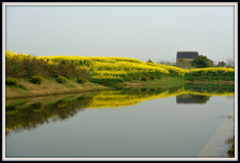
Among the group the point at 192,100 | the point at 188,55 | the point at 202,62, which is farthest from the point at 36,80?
the point at 188,55

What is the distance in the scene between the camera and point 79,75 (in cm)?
2745

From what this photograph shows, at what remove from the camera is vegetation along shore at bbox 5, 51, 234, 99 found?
58.6 feet

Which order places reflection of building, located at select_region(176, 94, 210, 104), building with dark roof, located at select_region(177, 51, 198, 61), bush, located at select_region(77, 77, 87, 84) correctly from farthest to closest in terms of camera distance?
1. building with dark roof, located at select_region(177, 51, 198, 61)
2. bush, located at select_region(77, 77, 87, 84)
3. reflection of building, located at select_region(176, 94, 210, 104)

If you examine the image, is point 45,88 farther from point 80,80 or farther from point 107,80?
point 107,80

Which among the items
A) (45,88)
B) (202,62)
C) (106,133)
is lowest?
(106,133)

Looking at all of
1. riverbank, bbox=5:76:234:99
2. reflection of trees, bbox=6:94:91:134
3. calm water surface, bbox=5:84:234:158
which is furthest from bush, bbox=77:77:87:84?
calm water surface, bbox=5:84:234:158

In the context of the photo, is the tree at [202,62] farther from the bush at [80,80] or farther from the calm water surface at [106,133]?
the calm water surface at [106,133]

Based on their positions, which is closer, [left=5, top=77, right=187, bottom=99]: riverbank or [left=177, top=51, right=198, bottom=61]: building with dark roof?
[left=5, top=77, right=187, bottom=99]: riverbank

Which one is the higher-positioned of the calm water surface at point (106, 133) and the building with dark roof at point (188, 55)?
the building with dark roof at point (188, 55)

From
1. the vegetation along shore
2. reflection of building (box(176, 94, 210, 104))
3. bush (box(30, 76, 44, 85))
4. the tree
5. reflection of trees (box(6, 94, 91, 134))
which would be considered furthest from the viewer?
the tree

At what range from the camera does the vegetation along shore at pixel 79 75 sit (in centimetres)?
1786

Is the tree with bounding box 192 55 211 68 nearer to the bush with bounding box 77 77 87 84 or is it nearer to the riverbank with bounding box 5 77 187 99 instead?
the riverbank with bounding box 5 77 187 99

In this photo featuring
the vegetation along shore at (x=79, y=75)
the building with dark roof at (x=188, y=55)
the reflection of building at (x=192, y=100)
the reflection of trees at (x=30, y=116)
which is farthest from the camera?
the building with dark roof at (x=188, y=55)

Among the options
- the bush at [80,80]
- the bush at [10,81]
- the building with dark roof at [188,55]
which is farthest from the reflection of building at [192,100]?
the building with dark roof at [188,55]
